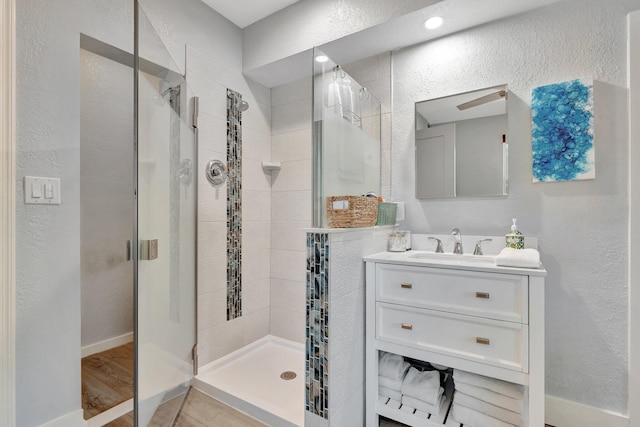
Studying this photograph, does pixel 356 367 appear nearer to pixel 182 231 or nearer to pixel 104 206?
pixel 182 231

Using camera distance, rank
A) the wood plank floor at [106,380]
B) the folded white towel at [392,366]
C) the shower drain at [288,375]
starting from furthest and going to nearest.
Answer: the shower drain at [288,375]
the wood plank floor at [106,380]
the folded white towel at [392,366]

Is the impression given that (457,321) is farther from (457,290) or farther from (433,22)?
(433,22)

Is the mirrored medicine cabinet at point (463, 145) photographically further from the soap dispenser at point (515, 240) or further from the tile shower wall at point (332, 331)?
the tile shower wall at point (332, 331)

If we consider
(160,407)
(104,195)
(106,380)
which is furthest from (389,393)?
(104,195)

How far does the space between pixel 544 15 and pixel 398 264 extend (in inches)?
63.2

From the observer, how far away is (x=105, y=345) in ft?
7.83

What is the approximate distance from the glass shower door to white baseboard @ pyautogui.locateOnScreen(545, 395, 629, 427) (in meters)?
2.00

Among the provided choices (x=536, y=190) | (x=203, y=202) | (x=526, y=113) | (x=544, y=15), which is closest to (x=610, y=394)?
(x=536, y=190)

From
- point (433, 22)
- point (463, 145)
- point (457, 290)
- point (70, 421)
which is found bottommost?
point (70, 421)

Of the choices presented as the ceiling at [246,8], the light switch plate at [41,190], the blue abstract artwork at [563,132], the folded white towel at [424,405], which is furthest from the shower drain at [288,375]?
the ceiling at [246,8]

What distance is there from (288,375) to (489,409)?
125 cm

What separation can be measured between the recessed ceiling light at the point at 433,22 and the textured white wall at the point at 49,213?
1779 mm

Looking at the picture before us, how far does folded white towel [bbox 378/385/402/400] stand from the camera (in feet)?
4.92

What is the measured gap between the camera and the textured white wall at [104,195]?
2250mm
